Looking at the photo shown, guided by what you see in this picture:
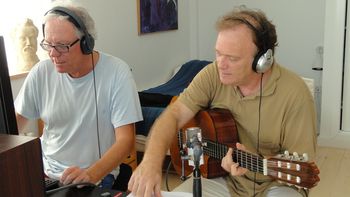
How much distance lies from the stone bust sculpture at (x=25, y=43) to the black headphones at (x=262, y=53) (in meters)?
1.55

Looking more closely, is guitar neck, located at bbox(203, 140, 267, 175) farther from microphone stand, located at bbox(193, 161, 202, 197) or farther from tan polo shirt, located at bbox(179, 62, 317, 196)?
microphone stand, located at bbox(193, 161, 202, 197)

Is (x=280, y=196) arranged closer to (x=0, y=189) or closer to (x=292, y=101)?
(x=292, y=101)

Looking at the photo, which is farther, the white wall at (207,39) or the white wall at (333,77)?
the white wall at (333,77)

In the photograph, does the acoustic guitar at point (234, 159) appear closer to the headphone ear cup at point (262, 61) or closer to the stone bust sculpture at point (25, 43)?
the headphone ear cup at point (262, 61)

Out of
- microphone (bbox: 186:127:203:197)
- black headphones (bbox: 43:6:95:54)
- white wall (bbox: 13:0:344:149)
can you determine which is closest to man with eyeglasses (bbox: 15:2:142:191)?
black headphones (bbox: 43:6:95:54)

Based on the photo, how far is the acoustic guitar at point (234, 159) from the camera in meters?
1.22

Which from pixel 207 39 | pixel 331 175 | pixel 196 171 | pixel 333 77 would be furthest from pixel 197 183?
pixel 207 39

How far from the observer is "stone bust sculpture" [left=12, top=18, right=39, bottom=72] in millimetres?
2518

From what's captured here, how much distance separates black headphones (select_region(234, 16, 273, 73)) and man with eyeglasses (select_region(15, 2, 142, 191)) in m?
0.49

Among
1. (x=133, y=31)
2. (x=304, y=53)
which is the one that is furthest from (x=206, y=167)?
(x=304, y=53)

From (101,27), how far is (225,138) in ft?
6.07

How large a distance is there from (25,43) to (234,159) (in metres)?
Answer: 1.67

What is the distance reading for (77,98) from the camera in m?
1.62

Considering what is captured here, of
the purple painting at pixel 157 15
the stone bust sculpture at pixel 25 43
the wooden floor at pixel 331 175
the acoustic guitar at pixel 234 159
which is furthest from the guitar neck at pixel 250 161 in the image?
the purple painting at pixel 157 15
